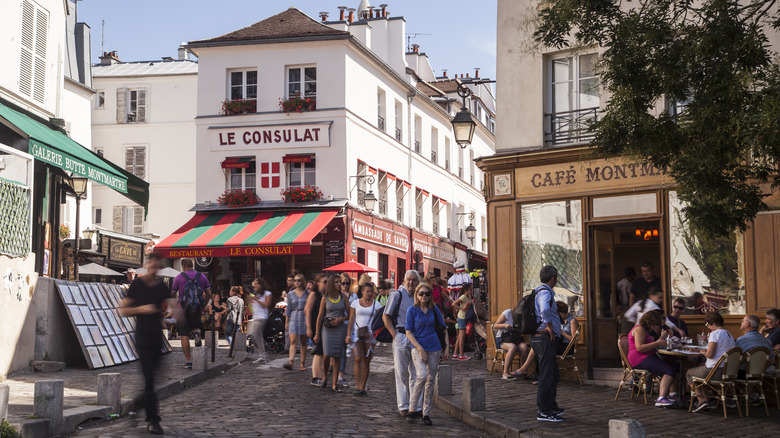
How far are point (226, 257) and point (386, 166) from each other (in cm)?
670

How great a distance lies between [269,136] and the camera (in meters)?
32.2

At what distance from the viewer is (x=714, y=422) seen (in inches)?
428

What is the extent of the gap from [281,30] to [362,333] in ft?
70.2

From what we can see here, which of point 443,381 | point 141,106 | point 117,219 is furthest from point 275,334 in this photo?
point 141,106

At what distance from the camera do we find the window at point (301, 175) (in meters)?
32.2

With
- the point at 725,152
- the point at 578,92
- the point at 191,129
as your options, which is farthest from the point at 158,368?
the point at 191,129

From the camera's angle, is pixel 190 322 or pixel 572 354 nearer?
pixel 572 354

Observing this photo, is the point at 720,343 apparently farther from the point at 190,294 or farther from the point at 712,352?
the point at 190,294

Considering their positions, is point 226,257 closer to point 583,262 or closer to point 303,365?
point 303,365

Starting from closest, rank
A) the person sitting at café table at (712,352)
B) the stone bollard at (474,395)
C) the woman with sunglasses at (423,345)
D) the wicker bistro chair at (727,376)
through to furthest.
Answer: the woman with sunglasses at (423,345) → the stone bollard at (474,395) → the wicker bistro chair at (727,376) → the person sitting at café table at (712,352)

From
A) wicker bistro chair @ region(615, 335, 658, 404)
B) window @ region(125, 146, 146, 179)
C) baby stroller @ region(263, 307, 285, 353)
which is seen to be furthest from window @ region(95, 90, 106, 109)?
wicker bistro chair @ region(615, 335, 658, 404)

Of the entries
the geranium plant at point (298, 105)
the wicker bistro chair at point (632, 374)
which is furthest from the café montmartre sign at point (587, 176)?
the geranium plant at point (298, 105)

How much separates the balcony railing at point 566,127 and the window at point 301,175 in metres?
16.2

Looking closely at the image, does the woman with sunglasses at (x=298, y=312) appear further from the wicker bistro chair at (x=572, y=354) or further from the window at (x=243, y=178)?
the window at (x=243, y=178)
